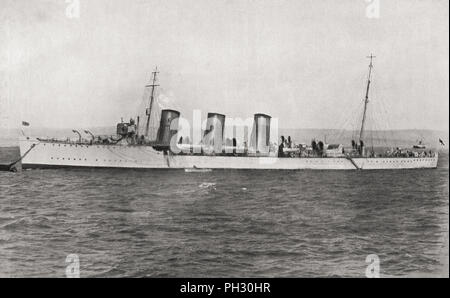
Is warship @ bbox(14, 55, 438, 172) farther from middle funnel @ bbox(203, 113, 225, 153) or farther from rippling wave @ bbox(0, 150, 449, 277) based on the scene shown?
rippling wave @ bbox(0, 150, 449, 277)

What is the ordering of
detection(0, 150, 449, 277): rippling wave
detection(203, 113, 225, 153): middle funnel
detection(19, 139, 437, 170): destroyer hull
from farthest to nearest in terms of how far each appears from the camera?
detection(203, 113, 225, 153): middle funnel → detection(19, 139, 437, 170): destroyer hull → detection(0, 150, 449, 277): rippling wave

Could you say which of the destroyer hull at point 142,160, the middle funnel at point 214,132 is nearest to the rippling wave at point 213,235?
the destroyer hull at point 142,160

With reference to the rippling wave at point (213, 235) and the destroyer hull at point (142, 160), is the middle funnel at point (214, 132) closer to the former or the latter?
the destroyer hull at point (142, 160)

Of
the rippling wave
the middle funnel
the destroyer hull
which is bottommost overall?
the rippling wave

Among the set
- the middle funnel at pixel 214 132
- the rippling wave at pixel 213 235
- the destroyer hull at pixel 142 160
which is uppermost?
the middle funnel at pixel 214 132

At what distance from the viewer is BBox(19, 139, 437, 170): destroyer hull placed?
33312 millimetres

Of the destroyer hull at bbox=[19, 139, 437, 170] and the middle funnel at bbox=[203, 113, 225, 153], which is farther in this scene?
the middle funnel at bbox=[203, 113, 225, 153]

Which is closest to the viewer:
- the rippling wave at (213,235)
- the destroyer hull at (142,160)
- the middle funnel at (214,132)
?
the rippling wave at (213,235)

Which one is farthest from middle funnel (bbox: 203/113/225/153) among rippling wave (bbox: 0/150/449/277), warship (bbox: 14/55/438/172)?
rippling wave (bbox: 0/150/449/277)

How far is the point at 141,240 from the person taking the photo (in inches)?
427

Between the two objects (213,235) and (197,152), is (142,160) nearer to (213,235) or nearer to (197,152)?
(197,152)

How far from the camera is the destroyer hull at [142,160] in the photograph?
3331 centimetres
